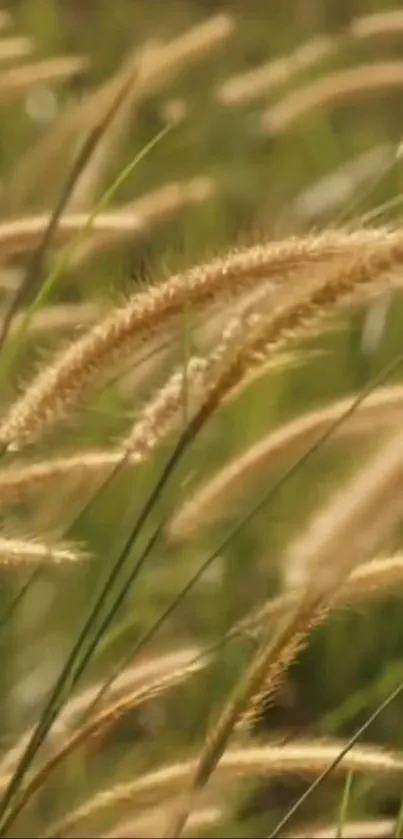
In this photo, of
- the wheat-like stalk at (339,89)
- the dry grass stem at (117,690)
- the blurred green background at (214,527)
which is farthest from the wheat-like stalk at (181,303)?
the wheat-like stalk at (339,89)

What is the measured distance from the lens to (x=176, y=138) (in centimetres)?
172

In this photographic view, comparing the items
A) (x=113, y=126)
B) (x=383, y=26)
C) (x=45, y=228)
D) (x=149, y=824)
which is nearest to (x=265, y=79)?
(x=383, y=26)

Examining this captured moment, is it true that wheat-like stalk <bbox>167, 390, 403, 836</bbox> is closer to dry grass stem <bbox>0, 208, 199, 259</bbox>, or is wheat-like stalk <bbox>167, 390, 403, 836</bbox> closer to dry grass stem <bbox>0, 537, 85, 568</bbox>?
dry grass stem <bbox>0, 537, 85, 568</bbox>

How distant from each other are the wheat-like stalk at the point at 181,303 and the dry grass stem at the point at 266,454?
0.12m

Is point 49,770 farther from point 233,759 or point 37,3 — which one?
point 37,3

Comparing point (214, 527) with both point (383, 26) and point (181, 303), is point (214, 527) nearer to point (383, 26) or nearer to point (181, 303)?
point (383, 26)

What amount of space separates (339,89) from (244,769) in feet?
2.15

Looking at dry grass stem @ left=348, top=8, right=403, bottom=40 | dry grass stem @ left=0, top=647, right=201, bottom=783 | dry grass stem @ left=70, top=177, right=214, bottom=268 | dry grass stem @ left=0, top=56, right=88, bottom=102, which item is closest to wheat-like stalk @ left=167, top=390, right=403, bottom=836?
dry grass stem @ left=0, top=647, right=201, bottom=783

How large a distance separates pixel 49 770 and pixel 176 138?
1271mm

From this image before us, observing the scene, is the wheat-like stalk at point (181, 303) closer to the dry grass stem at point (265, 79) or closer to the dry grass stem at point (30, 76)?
the dry grass stem at point (30, 76)

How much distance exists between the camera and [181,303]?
52 centimetres

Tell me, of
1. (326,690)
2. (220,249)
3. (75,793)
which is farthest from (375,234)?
(326,690)

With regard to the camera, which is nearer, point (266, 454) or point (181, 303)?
point (181, 303)

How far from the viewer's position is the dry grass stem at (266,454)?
63 cm
